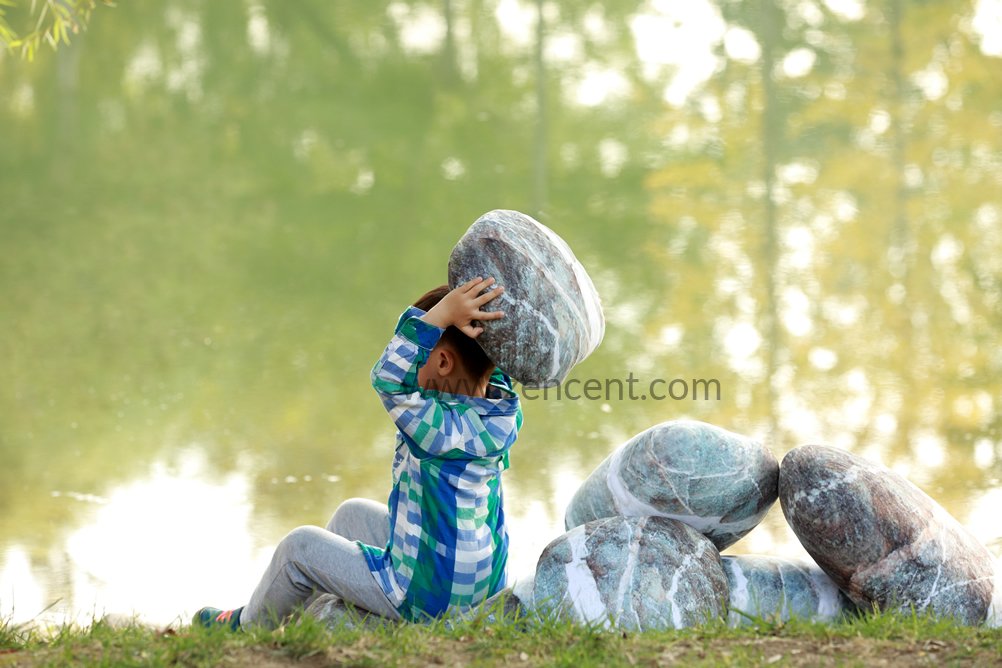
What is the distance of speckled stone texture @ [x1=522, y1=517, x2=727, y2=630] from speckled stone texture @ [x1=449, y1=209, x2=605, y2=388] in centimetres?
44

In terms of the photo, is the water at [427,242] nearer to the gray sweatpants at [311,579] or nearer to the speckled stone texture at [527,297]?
the gray sweatpants at [311,579]

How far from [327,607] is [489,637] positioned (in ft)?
2.34

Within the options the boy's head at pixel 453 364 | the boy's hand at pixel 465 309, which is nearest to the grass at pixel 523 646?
the boy's head at pixel 453 364

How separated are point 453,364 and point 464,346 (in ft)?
0.21

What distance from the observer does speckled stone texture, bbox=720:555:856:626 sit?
323cm

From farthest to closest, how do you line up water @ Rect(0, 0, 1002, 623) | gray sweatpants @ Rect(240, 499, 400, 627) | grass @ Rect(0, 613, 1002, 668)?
water @ Rect(0, 0, 1002, 623) → gray sweatpants @ Rect(240, 499, 400, 627) → grass @ Rect(0, 613, 1002, 668)

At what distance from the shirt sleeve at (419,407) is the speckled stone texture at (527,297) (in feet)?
0.59

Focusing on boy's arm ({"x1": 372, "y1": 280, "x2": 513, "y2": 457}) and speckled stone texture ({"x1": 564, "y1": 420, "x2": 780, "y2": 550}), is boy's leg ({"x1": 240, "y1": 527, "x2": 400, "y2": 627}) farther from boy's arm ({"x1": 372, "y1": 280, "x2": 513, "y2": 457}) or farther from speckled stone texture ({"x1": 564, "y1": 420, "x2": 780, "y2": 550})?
speckled stone texture ({"x1": 564, "y1": 420, "x2": 780, "y2": 550})

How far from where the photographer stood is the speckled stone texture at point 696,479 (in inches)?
129

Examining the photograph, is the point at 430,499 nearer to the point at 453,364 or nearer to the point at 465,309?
the point at 453,364

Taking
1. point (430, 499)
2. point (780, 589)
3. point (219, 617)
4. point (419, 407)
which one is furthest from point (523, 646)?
point (219, 617)

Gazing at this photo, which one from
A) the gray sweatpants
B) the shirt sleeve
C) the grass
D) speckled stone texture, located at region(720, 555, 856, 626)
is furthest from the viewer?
speckled stone texture, located at region(720, 555, 856, 626)

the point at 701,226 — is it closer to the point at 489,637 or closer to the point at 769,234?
the point at 769,234

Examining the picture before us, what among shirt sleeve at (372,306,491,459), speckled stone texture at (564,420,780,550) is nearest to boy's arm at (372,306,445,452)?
shirt sleeve at (372,306,491,459)
